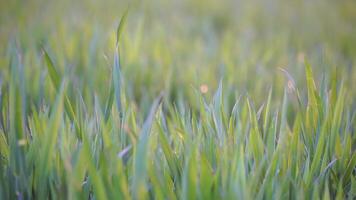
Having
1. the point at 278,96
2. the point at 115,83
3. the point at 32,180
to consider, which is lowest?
the point at 278,96

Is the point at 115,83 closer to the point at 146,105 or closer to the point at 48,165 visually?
the point at 48,165

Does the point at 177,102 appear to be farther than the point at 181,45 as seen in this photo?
→ No

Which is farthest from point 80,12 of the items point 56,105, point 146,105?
point 56,105

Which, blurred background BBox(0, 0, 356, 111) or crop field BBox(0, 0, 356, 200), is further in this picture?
blurred background BBox(0, 0, 356, 111)

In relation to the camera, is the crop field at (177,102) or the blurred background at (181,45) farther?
the blurred background at (181,45)
